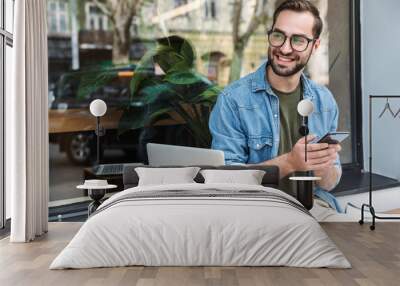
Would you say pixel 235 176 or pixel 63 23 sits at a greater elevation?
pixel 63 23

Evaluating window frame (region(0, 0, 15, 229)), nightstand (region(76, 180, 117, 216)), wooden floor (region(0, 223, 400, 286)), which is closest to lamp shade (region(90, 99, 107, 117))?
nightstand (region(76, 180, 117, 216))

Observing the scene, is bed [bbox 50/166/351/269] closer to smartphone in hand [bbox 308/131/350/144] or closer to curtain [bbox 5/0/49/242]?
curtain [bbox 5/0/49/242]

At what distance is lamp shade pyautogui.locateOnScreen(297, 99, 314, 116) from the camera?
6.99 m

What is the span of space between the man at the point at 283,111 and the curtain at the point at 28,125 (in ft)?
6.29

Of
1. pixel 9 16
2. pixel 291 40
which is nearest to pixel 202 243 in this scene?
pixel 291 40

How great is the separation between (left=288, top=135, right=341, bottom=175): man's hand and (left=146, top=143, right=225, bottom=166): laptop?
89cm

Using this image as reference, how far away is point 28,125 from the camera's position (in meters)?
5.96

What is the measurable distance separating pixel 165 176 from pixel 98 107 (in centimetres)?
109

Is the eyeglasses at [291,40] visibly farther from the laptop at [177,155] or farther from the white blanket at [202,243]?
the white blanket at [202,243]

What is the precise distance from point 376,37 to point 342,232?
2234mm

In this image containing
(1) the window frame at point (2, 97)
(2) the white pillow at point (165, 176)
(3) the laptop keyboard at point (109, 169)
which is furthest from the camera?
(3) the laptop keyboard at point (109, 169)

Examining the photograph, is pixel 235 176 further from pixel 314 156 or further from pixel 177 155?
pixel 314 156

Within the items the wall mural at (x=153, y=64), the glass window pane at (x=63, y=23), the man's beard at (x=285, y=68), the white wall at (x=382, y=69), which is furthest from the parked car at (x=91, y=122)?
the white wall at (x=382, y=69)

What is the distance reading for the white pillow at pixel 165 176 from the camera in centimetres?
651
